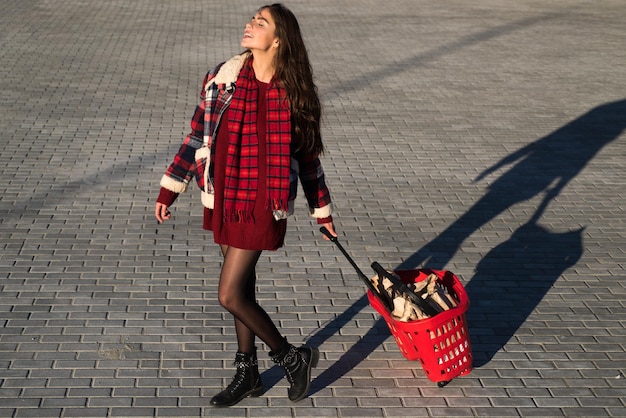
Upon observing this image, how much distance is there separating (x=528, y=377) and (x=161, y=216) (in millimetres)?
2162

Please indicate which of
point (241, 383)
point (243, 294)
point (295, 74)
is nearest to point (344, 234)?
point (241, 383)

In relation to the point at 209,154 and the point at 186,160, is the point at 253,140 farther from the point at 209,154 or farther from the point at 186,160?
the point at 186,160

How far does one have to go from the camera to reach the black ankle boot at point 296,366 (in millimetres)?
4680

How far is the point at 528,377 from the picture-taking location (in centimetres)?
511

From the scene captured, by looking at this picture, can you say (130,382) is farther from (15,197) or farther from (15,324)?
(15,197)

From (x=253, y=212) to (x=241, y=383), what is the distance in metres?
0.93

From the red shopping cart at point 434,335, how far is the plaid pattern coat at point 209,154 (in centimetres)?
33

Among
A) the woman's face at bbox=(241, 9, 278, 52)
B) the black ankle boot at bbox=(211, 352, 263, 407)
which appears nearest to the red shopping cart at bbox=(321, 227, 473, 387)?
the black ankle boot at bbox=(211, 352, 263, 407)

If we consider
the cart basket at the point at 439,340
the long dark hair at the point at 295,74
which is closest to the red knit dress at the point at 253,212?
the long dark hair at the point at 295,74

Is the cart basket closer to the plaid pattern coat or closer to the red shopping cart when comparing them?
the red shopping cart

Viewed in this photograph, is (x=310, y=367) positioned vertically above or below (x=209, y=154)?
below

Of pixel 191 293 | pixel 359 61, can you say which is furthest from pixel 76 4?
pixel 191 293

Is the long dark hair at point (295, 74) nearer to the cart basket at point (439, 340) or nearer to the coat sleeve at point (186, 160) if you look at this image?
the coat sleeve at point (186, 160)

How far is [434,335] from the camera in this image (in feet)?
15.4
